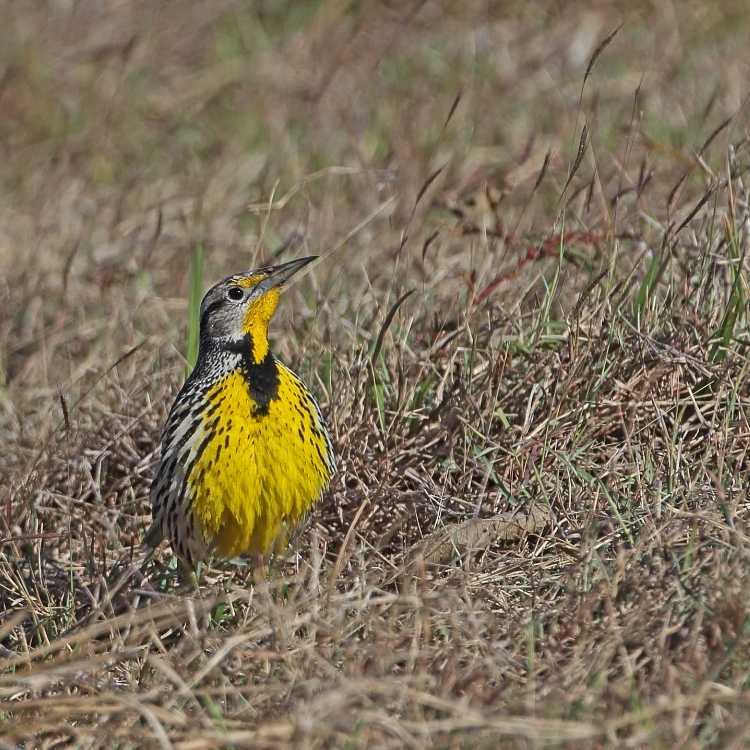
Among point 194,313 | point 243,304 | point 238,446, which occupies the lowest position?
point 238,446

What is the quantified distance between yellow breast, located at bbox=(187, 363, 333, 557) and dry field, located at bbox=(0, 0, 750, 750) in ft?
0.46

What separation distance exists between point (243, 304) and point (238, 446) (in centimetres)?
48

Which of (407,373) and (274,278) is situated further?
(407,373)

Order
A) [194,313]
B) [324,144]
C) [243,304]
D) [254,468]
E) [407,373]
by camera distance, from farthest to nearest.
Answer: [324,144] < [194,313] < [407,373] < [243,304] < [254,468]

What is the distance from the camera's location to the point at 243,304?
4109mm

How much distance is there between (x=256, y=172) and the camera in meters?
6.45

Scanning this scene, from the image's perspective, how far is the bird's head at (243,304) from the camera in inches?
161

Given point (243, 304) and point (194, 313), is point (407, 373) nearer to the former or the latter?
point (243, 304)

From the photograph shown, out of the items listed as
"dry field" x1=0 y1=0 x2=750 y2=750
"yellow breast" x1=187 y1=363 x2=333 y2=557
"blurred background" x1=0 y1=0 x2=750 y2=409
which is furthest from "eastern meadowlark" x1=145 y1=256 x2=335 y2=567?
"blurred background" x1=0 y1=0 x2=750 y2=409

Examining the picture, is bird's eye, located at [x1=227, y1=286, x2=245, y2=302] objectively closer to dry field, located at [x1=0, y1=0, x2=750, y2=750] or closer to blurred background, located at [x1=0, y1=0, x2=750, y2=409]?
dry field, located at [x1=0, y1=0, x2=750, y2=750]

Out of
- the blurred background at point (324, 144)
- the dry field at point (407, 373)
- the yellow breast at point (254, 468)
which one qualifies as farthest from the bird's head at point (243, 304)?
the blurred background at point (324, 144)

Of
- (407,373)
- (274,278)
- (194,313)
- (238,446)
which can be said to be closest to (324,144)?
(194,313)

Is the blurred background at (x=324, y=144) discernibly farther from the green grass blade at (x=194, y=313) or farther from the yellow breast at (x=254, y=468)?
the yellow breast at (x=254, y=468)

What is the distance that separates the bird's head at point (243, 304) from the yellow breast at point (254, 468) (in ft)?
0.65
